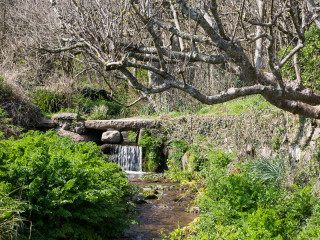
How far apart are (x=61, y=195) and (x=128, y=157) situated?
24.0ft

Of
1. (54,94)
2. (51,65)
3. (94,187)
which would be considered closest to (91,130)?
(54,94)

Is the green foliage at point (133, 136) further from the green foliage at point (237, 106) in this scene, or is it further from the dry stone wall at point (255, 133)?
the green foliage at point (237, 106)

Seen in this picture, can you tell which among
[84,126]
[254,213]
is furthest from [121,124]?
[254,213]

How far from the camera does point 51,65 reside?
1692cm

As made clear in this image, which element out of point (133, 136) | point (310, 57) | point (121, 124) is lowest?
point (133, 136)

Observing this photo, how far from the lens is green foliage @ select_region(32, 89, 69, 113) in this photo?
1345cm

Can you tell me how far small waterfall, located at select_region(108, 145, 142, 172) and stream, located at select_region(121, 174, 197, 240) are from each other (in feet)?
7.08

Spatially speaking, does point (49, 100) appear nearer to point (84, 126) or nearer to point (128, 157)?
point (84, 126)

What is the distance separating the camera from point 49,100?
44.7ft

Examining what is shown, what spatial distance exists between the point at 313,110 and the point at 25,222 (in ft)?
15.3

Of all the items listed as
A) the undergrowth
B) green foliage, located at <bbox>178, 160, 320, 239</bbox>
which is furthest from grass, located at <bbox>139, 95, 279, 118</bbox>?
green foliage, located at <bbox>178, 160, 320, 239</bbox>

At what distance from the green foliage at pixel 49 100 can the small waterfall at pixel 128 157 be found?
361 centimetres

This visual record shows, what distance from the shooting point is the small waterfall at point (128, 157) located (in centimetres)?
1152

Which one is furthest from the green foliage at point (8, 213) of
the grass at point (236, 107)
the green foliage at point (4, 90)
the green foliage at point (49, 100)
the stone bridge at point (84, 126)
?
the green foliage at point (49, 100)
